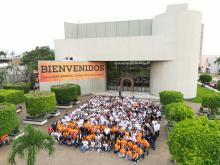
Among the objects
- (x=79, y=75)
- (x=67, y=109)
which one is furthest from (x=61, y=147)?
(x=79, y=75)

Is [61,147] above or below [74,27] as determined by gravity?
below

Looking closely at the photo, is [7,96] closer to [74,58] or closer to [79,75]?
[79,75]

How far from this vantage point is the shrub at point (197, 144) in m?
7.65

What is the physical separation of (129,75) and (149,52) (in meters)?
6.89

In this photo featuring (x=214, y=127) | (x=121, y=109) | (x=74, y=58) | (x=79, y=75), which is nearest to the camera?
(x=214, y=127)

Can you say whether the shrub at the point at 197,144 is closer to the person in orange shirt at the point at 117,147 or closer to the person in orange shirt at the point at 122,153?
the person in orange shirt at the point at 122,153

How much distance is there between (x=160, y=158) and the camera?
11539 millimetres

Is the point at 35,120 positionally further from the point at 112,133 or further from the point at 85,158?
the point at 112,133

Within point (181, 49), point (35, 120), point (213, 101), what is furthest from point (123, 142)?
point (181, 49)

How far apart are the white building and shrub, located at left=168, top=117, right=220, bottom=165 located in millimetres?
19553

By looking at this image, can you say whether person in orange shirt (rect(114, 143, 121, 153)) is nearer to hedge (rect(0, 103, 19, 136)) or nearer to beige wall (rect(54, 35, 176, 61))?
hedge (rect(0, 103, 19, 136))

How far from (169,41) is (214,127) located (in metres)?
20.0

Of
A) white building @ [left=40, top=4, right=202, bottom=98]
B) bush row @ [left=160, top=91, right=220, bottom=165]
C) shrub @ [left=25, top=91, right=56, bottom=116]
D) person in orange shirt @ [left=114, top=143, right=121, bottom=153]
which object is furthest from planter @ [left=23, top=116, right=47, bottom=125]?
bush row @ [left=160, top=91, right=220, bottom=165]

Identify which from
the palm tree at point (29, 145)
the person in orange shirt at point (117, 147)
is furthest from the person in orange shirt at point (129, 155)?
the palm tree at point (29, 145)
